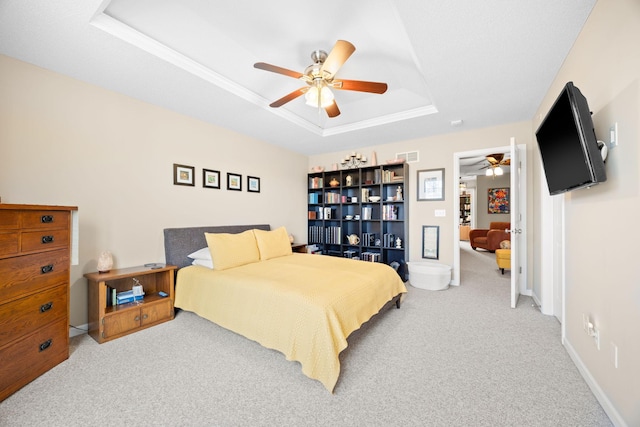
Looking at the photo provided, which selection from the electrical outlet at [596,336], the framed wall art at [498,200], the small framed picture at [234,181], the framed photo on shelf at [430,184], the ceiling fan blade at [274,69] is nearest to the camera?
the electrical outlet at [596,336]

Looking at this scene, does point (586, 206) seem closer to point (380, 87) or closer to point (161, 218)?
point (380, 87)

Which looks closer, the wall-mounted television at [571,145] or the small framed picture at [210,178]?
the wall-mounted television at [571,145]

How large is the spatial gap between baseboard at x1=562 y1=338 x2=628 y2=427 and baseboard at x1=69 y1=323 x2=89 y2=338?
4045mm

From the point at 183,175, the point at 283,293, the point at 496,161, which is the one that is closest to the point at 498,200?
the point at 496,161

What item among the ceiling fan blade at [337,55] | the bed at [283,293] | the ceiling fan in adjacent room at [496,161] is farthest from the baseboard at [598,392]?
the ceiling fan in adjacent room at [496,161]

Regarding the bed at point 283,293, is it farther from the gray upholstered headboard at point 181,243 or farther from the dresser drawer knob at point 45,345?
the dresser drawer knob at point 45,345

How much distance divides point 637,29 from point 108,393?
142 inches

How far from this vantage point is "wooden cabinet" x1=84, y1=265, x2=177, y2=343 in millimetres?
2270

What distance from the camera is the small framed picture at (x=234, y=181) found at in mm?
A: 3857

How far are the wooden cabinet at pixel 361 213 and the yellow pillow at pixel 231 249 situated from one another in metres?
1.96

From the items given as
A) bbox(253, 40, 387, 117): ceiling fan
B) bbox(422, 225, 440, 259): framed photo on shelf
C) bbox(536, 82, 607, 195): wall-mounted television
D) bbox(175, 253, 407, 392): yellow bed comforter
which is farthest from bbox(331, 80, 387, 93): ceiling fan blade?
bbox(422, 225, 440, 259): framed photo on shelf

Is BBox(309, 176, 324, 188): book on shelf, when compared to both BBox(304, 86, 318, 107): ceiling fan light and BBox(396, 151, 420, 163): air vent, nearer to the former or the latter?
BBox(396, 151, 420, 163): air vent

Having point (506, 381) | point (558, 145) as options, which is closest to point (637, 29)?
point (558, 145)

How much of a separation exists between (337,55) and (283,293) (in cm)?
192
